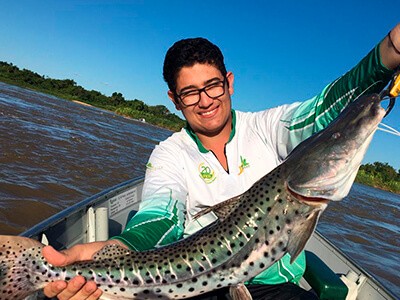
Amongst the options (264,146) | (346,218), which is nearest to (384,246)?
(346,218)

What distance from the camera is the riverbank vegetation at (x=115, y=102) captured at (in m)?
39.6

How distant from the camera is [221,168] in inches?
143

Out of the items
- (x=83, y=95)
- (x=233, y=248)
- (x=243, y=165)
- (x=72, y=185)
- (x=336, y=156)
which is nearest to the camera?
(x=336, y=156)

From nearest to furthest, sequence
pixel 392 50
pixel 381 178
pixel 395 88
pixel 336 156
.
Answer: pixel 395 88 → pixel 392 50 → pixel 336 156 → pixel 381 178

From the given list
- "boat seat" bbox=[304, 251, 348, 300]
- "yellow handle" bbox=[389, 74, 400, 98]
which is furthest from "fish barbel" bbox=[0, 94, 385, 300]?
"boat seat" bbox=[304, 251, 348, 300]

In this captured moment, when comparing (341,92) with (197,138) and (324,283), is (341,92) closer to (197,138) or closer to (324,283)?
(197,138)

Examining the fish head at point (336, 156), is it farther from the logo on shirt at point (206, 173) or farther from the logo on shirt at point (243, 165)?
the logo on shirt at point (206, 173)

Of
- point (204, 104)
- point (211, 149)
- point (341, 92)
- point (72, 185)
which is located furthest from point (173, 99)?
point (72, 185)

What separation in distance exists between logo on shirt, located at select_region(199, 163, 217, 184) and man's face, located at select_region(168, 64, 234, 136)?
378mm

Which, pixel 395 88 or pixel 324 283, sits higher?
pixel 395 88

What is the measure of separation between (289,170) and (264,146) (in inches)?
46.4

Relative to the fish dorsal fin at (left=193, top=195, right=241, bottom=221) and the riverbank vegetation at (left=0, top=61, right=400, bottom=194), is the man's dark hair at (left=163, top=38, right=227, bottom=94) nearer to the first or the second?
the fish dorsal fin at (left=193, top=195, right=241, bottom=221)

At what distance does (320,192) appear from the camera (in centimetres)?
240

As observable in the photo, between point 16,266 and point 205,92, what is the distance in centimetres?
222
